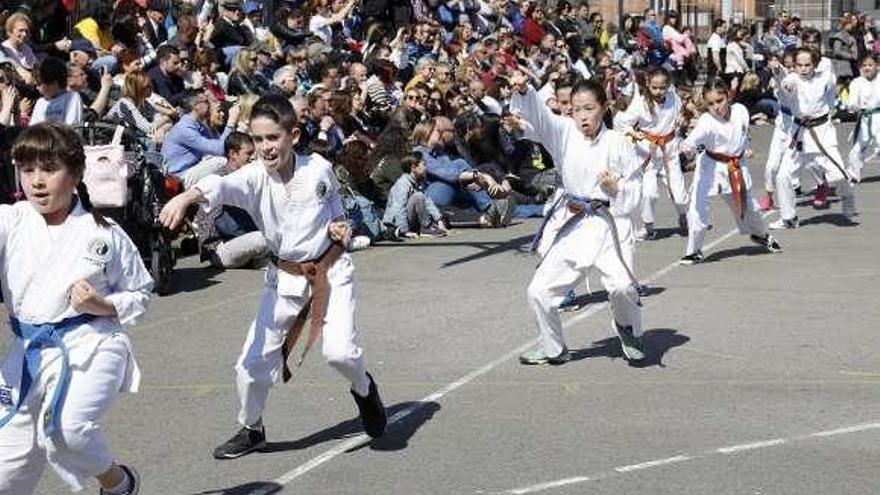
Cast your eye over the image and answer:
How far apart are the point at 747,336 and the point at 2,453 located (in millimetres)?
6049

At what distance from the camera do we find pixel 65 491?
24.5 feet

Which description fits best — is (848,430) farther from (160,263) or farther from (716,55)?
(716,55)

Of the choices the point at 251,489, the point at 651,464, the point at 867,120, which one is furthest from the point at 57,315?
the point at 867,120

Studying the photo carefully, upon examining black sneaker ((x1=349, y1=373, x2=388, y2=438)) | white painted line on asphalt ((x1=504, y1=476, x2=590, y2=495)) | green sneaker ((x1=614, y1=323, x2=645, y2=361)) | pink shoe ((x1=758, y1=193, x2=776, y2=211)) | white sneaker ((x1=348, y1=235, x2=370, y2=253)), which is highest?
black sneaker ((x1=349, y1=373, x2=388, y2=438))

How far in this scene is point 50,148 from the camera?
623cm

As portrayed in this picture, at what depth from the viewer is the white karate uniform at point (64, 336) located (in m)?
6.32

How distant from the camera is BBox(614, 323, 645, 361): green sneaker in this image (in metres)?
10.1

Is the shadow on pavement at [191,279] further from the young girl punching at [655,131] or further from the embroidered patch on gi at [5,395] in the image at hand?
the embroidered patch on gi at [5,395]

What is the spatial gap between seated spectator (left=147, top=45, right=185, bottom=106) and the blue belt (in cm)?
1074

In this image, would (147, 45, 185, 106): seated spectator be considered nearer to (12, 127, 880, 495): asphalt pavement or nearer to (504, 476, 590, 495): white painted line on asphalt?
(12, 127, 880, 495): asphalt pavement

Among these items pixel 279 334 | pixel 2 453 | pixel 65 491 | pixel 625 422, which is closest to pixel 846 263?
pixel 625 422

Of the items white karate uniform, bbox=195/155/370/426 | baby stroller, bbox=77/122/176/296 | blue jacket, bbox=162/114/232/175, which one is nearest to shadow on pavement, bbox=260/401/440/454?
white karate uniform, bbox=195/155/370/426

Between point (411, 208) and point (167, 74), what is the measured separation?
10.0 ft

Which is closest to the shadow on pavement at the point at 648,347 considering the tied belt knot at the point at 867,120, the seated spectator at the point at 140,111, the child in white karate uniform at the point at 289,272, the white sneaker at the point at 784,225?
the child in white karate uniform at the point at 289,272
